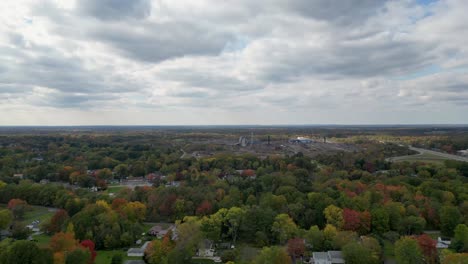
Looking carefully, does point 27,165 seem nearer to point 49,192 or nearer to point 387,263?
point 49,192

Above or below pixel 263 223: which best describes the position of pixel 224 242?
below

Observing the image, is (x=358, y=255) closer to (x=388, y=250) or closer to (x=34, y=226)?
(x=388, y=250)

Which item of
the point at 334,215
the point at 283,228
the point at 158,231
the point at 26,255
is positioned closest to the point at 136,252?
the point at 158,231

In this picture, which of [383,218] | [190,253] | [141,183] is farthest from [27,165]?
[383,218]

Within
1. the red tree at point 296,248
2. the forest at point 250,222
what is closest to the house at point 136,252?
the forest at point 250,222

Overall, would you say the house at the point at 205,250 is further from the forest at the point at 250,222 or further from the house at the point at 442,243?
the house at the point at 442,243

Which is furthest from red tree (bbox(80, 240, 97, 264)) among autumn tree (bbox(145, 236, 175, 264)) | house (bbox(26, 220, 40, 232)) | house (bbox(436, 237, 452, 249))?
house (bbox(436, 237, 452, 249))
